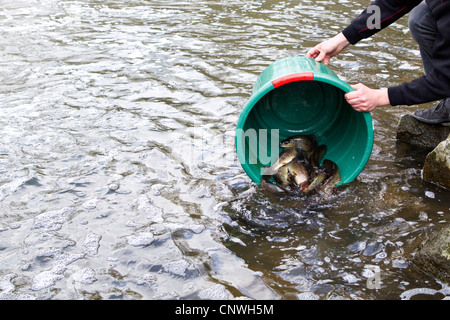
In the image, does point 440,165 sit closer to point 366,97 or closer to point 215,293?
point 366,97

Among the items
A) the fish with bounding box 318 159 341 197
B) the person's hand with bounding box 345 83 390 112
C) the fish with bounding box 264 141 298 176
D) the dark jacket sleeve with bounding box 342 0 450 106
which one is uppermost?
the dark jacket sleeve with bounding box 342 0 450 106

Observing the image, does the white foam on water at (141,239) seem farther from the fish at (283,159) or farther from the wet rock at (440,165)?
the wet rock at (440,165)

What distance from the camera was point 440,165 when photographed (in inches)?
138

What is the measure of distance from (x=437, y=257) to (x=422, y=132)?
187 cm

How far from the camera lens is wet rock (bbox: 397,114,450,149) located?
4145 millimetres

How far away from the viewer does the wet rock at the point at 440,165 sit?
3.47 metres

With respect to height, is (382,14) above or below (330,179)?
above

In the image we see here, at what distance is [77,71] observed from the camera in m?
6.08

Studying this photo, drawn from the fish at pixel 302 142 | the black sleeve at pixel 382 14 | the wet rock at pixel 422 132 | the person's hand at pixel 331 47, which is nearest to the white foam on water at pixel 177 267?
the fish at pixel 302 142

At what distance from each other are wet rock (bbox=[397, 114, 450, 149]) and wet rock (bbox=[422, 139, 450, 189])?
0.63 meters

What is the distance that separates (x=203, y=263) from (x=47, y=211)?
126cm

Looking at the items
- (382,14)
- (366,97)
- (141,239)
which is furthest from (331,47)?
(141,239)

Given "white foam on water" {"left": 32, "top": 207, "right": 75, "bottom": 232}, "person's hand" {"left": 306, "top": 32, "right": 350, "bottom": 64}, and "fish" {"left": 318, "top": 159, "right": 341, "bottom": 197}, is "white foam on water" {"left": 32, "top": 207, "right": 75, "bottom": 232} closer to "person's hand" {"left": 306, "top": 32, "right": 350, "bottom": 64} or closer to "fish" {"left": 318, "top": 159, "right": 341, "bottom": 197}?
"fish" {"left": 318, "top": 159, "right": 341, "bottom": 197}

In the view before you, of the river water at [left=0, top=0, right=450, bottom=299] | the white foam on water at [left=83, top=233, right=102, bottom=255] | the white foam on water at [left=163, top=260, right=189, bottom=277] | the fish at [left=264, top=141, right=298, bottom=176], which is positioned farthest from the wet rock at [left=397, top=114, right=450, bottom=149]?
the white foam on water at [left=83, top=233, right=102, bottom=255]
